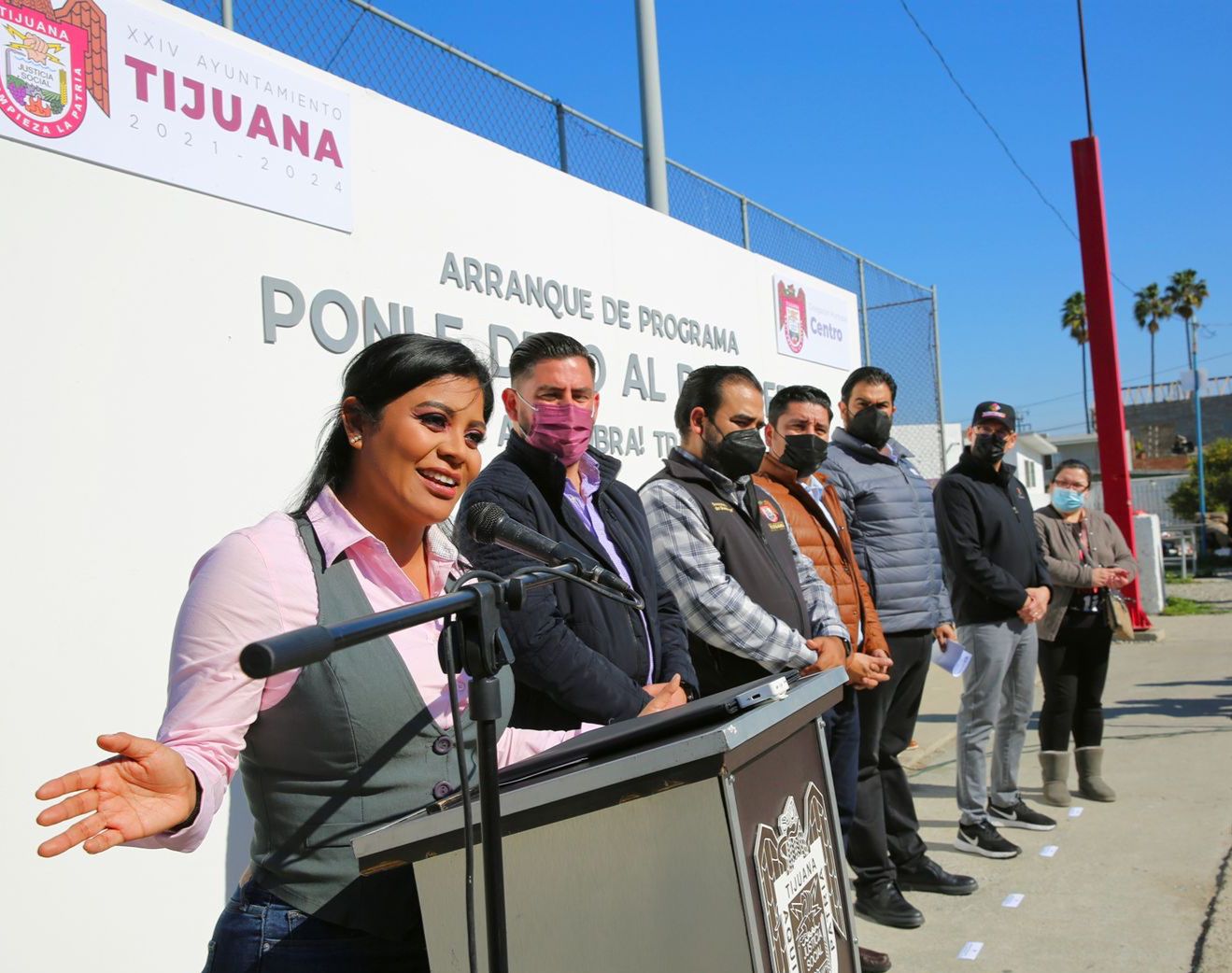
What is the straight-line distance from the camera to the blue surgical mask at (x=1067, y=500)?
6648mm

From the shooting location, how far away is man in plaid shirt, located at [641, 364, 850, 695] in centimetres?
368

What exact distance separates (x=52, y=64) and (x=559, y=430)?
2.02 m

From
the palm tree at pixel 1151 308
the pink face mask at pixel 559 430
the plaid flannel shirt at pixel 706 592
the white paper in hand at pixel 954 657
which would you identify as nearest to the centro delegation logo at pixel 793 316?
the white paper in hand at pixel 954 657

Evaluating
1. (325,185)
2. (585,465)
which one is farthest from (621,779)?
(325,185)

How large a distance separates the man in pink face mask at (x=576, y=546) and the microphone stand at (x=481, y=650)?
104cm

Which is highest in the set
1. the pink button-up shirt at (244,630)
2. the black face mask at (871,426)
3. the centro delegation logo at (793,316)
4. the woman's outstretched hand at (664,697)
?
the centro delegation logo at (793,316)

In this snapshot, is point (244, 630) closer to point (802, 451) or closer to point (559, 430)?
point (559, 430)

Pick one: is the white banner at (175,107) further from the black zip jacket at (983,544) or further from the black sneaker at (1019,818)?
the black sneaker at (1019,818)

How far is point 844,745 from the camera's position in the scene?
402 centimetres

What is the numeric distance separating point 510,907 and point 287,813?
385mm

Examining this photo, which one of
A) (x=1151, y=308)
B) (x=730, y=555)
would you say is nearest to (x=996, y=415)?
(x=730, y=555)

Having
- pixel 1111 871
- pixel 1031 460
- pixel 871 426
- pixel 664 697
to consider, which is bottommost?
pixel 1111 871

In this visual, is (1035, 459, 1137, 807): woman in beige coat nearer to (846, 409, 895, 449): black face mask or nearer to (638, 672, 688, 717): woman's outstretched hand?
(846, 409, 895, 449): black face mask

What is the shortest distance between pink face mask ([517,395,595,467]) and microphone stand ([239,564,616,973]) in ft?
5.73
